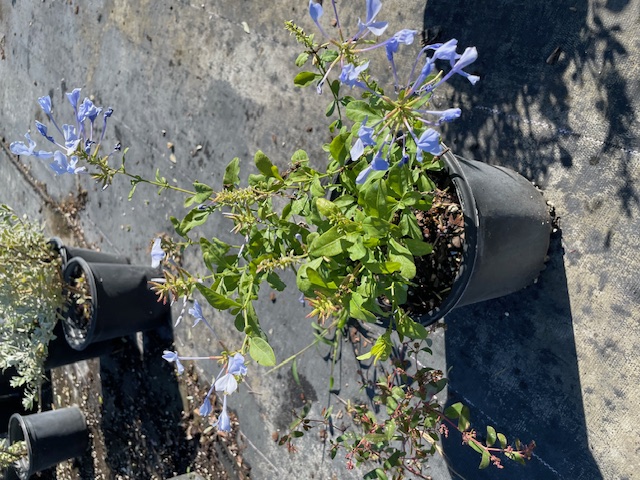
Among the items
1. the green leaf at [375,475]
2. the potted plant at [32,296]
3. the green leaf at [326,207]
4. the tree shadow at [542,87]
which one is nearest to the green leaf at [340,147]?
the green leaf at [326,207]

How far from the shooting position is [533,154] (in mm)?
2100

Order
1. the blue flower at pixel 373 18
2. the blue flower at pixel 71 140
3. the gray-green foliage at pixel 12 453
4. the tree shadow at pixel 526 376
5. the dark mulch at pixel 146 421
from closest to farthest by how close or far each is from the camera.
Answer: the blue flower at pixel 373 18 → the blue flower at pixel 71 140 → the tree shadow at pixel 526 376 → the dark mulch at pixel 146 421 → the gray-green foliage at pixel 12 453

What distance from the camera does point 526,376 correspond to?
2156 millimetres

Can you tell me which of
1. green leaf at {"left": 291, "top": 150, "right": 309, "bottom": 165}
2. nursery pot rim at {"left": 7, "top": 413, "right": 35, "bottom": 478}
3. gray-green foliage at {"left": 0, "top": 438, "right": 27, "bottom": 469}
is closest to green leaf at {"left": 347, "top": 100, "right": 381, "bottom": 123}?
green leaf at {"left": 291, "top": 150, "right": 309, "bottom": 165}

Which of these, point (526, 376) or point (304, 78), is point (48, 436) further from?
point (304, 78)

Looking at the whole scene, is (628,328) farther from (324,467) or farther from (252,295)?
(324,467)

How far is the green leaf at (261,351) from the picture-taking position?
4.78 ft

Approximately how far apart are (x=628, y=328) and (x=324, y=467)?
1.54 metres

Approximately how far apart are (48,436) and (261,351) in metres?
2.93

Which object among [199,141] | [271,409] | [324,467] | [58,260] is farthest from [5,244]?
[324,467]

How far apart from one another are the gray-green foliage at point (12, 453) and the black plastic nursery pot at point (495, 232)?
318 cm

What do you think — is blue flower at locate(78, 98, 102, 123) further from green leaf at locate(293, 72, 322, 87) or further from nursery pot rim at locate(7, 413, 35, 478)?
nursery pot rim at locate(7, 413, 35, 478)

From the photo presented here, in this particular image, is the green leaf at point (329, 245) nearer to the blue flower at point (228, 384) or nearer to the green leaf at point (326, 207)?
the green leaf at point (326, 207)

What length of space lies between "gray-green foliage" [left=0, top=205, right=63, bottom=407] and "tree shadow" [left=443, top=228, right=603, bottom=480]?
86.5 inches
